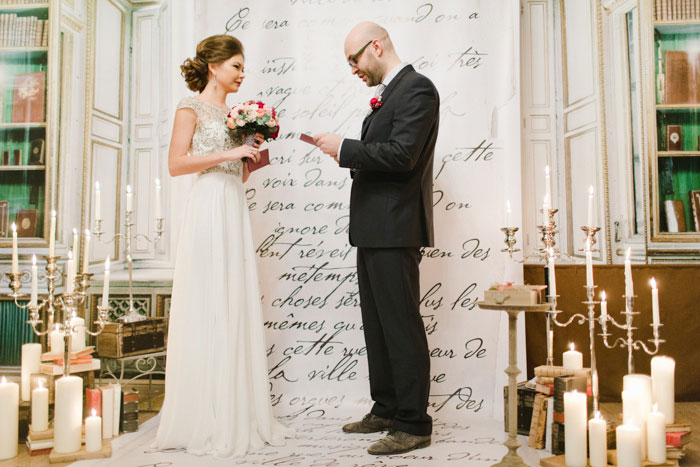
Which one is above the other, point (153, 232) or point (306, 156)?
point (306, 156)

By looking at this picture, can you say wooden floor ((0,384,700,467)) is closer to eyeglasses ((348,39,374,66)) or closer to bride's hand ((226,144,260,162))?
bride's hand ((226,144,260,162))

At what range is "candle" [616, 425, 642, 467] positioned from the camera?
2.01 m

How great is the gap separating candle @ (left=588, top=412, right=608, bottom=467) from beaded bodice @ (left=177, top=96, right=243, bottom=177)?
6.29ft

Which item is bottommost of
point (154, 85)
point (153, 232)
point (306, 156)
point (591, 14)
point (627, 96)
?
point (153, 232)

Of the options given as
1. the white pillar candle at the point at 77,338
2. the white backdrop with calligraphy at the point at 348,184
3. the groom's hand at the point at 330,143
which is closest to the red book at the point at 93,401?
the white pillar candle at the point at 77,338

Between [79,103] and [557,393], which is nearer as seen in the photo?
[557,393]

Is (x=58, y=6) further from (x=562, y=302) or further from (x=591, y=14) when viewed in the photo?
(x=562, y=302)

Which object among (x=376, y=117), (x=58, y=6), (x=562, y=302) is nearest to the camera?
(x=376, y=117)

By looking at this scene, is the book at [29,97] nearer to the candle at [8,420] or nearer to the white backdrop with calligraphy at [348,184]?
the white backdrop with calligraphy at [348,184]

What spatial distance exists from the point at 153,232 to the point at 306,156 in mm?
1278

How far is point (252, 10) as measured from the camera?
3381 millimetres

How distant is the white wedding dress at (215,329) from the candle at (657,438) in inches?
60.9

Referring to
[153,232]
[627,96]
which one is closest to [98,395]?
[153,232]

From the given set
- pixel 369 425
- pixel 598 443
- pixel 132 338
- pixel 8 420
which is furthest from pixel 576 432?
pixel 8 420
